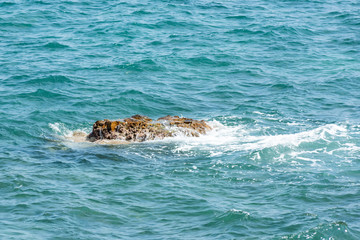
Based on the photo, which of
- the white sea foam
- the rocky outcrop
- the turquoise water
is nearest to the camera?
the turquoise water

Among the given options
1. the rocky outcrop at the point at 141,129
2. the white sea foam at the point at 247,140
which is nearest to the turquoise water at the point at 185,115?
the white sea foam at the point at 247,140

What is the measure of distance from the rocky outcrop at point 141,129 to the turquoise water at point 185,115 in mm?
463

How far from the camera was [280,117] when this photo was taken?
2120 centimetres

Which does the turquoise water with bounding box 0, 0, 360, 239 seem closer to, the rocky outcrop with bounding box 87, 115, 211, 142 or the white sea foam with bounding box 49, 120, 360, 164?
the white sea foam with bounding box 49, 120, 360, 164

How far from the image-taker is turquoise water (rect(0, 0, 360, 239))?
1288 centimetres

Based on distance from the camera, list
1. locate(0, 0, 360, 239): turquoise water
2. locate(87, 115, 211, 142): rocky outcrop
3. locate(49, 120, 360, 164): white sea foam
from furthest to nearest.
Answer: locate(87, 115, 211, 142): rocky outcrop
locate(49, 120, 360, 164): white sea foam
locate(0, 0, 360, 239): turquoise water

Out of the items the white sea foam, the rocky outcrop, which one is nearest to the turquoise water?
the white sea foam

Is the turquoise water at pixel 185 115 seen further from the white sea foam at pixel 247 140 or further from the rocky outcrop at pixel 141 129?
the rocky outcrop at pixel 141 129

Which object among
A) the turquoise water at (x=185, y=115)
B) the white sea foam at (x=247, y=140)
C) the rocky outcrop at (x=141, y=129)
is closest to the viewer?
the turquoise water at (x=185, y=115)

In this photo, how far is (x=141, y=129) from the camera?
18.8 m

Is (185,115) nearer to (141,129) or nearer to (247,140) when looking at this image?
(141,129)

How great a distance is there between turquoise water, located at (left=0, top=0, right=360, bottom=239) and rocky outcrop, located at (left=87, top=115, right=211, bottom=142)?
0.46 m

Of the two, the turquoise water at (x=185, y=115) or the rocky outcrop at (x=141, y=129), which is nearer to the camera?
the turquoise water at (x=185, y=115)

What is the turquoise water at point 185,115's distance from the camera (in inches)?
507
